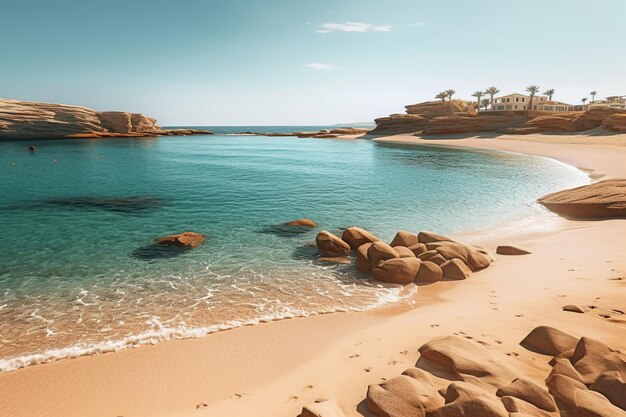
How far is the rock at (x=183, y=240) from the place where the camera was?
14.9 m

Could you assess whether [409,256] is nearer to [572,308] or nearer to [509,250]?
[509,250]

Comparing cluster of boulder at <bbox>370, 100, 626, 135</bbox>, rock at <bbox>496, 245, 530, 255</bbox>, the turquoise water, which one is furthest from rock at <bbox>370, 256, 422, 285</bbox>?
cluster of boulder at <bbox>370, 100, 626, 135</bbox>

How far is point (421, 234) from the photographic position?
14.7 m

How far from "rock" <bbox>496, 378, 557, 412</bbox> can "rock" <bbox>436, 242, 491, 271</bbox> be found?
7500mm

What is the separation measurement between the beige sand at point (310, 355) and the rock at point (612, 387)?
90 cm

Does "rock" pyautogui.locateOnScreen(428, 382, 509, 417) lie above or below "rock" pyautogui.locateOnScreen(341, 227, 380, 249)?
above

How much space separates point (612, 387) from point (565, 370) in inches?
25.7


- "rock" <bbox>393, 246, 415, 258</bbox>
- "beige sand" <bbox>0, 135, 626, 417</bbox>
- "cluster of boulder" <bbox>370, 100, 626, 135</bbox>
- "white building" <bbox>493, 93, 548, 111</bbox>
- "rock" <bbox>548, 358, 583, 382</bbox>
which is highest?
"white building" <bbox>493, 93, 548, 111</bbox>

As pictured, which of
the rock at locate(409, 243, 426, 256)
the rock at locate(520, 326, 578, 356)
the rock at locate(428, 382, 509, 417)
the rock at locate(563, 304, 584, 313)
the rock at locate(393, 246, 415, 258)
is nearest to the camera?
the rock at locate(428, 382, 509, 417)

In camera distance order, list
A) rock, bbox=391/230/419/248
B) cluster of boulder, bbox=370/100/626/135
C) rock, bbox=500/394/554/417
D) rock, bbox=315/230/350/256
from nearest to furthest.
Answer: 1. rock, bbox=500/394/554/417
2. rock, bbox=391/230/419/248
3. rock, bbox=315/230/350/256
4. cluster of boulder, bbox=370/100/626/135

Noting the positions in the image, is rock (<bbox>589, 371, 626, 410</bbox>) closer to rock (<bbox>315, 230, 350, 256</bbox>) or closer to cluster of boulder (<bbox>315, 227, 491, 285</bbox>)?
cluster of boulder (<bbox>315, 227, 491, 285</bbox>)

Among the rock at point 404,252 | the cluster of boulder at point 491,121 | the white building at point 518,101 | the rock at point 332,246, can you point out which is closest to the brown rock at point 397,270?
the rock at point 404,252

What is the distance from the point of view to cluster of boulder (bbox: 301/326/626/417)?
471 cm

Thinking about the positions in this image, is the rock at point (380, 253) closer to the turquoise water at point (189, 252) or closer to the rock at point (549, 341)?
the turquoise water at point (189, 252)
